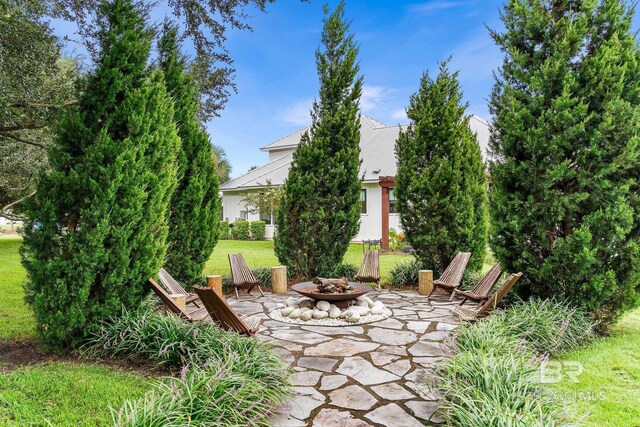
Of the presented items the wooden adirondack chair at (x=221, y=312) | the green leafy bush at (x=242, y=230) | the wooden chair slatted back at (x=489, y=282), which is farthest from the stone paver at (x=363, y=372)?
the green leafy bush at (x=242, y=230)

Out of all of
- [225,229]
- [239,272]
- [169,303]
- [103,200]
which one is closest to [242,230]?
[225,229]

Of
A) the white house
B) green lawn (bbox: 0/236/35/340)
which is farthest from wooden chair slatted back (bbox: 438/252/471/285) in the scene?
the white house

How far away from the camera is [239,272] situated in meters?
8.38

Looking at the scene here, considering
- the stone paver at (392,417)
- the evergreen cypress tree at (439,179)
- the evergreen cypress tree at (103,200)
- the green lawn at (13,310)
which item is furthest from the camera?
the evergreen cypress tree at (439,179)

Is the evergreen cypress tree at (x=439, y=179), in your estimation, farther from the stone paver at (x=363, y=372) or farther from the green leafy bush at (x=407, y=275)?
the stone paver at (x=363, y=372)

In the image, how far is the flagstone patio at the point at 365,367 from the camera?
10.5 feet

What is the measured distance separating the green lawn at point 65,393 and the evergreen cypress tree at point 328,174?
19.5ft

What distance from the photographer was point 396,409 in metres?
3.28

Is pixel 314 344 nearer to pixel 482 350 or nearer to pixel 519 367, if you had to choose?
pixel 482 350

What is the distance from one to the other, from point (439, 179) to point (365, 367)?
19.6ft

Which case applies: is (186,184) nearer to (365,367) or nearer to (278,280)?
(278,280)

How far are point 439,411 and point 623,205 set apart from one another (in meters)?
4.30

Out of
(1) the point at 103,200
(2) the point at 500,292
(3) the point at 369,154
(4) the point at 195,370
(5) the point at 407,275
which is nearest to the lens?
(4) the point at 195,370

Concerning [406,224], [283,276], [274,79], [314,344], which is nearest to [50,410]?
[314,344]
